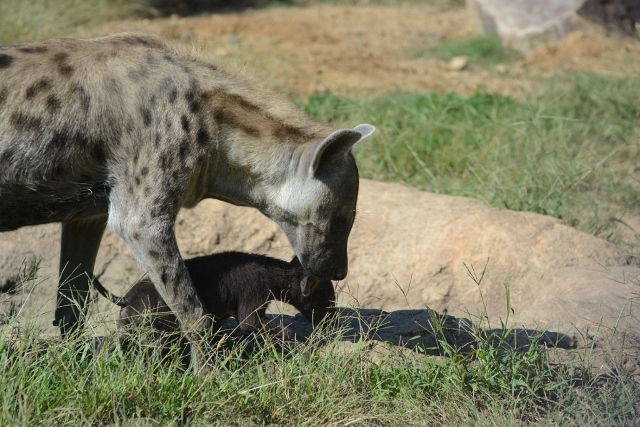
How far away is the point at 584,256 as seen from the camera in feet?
18.8

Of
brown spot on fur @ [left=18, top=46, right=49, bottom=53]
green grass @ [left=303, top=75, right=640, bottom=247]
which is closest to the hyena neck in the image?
brown spot on fur @ [left=18, top=46, right=49, bottom=53]

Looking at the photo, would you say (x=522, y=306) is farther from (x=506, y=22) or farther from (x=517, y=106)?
(x=506, y=22)

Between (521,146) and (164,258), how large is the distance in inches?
163

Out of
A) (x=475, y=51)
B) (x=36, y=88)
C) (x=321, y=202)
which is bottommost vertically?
(x=475, y=51)

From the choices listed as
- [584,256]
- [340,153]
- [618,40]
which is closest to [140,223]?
[340,153]

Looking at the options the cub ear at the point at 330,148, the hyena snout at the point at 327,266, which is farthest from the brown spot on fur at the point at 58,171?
the hyena snout at the point at 327,266

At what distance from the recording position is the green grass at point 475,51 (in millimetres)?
11969

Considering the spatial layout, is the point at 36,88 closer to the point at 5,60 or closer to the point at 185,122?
the point at 5,60

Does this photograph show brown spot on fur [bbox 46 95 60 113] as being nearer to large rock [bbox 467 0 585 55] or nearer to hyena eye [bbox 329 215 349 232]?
hyena eye [bbox 329 215 349 232]

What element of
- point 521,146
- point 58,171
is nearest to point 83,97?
point 58,171

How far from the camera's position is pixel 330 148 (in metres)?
4.34

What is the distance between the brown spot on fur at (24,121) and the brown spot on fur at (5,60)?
0.25m

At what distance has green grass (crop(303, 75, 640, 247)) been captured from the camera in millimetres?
6762

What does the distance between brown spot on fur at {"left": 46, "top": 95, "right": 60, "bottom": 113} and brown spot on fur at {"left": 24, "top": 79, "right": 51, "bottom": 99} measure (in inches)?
2.1
